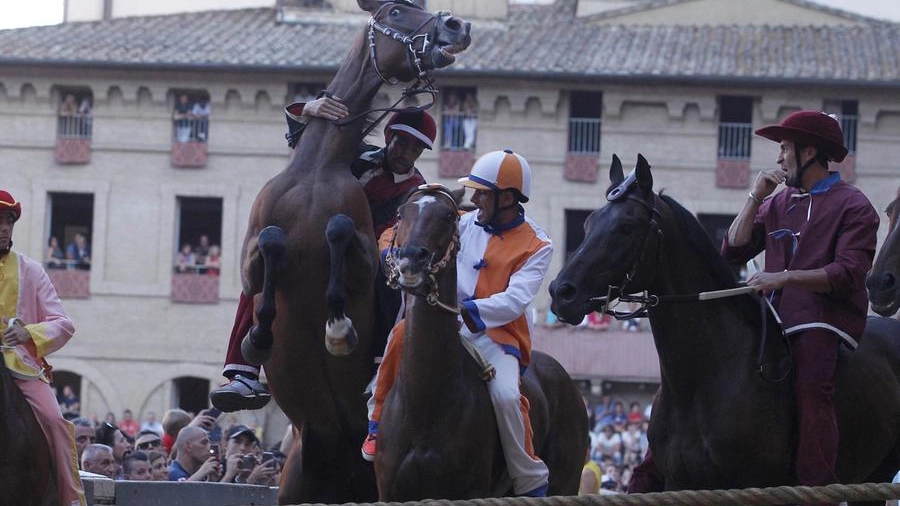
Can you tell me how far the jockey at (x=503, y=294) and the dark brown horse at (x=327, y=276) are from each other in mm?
519

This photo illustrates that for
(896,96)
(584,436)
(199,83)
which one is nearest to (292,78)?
(199,83)

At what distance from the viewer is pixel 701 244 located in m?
7.58

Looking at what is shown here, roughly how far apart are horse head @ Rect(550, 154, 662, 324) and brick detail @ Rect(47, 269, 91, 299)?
30296mm

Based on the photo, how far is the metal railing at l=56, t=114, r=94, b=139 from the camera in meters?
36.9

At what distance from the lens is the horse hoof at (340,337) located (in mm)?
7793

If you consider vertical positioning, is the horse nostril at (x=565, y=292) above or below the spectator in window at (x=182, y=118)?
below

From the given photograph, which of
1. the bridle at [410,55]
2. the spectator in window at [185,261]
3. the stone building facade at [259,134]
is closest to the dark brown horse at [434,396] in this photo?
the bridle at [410,55]

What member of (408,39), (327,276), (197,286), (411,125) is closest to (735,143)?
(197,286)

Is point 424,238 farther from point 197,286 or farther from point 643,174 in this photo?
point 197,286

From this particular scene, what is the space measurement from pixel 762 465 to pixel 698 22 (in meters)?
32.7

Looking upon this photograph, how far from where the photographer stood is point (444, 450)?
7340 millimetres

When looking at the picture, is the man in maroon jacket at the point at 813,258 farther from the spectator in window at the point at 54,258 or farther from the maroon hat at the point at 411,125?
the spectator in window at the point at 54,258

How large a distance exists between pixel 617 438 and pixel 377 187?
19792 mm

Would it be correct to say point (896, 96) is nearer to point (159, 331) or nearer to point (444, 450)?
point (159, 331)
